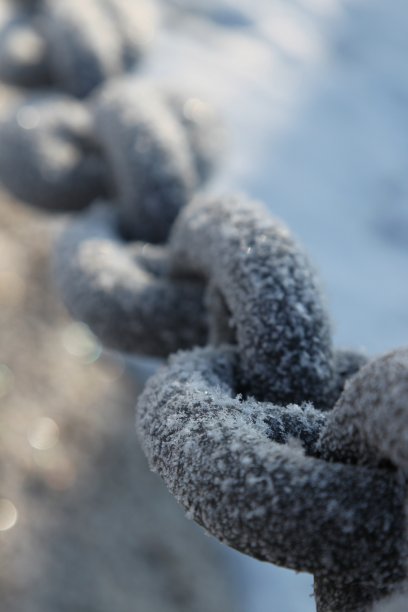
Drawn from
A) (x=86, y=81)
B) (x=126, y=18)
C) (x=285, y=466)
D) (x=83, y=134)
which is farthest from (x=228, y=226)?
(x=126, y=18)

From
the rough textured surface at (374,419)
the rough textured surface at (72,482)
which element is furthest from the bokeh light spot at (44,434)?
the rough textured surface at (374,419)

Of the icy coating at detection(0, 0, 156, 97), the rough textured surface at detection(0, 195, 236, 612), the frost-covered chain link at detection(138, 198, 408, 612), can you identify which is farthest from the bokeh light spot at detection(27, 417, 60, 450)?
the frost-covered chain link at detection(138, 198, 408, 612)

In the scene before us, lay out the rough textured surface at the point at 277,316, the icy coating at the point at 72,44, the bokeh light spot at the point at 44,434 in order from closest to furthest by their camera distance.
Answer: the rough textured surface at the point at 277,316
the icy coating at the point at 72,44
the bokeh light spot at the point at 44,434

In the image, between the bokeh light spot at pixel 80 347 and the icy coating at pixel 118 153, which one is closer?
the icy coating at pixel 118 153

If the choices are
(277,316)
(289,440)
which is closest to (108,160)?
(277,316)

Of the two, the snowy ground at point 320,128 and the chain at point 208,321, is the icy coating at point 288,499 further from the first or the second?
the snowy ground at point 320,128

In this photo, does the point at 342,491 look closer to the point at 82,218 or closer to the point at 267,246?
the point at 267,246
